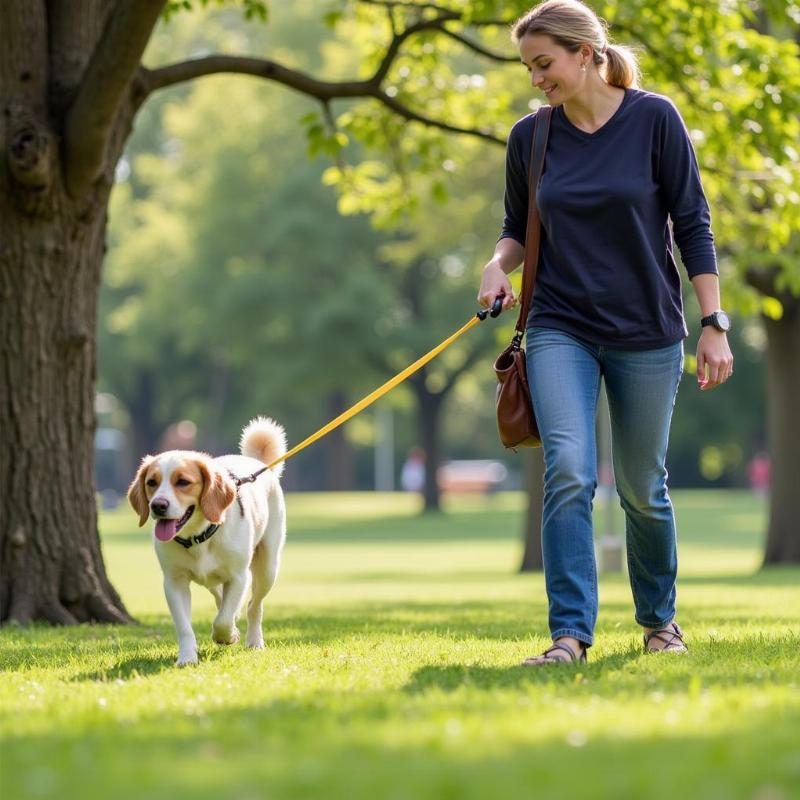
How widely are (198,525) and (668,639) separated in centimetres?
201

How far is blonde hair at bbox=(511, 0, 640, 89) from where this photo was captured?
5.95 meters

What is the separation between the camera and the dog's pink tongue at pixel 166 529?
6770mm

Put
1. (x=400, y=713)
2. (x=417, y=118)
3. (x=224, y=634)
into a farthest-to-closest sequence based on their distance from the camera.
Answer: (x=417, y=118), (x=224, y=634), (x=400, y=713)

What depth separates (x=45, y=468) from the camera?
9.41 metres

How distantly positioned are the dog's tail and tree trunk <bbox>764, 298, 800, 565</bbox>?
1214 cm

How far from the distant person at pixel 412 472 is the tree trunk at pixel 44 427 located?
59.4 m

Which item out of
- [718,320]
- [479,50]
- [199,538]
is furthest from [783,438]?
[718,320]

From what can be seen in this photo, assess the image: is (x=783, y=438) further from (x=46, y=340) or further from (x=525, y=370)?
(x=525, y=370)

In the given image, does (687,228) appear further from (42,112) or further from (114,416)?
(114,416)

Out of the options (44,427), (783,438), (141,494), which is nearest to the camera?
(141,494)

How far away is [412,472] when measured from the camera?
72.3 metres

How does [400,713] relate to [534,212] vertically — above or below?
below

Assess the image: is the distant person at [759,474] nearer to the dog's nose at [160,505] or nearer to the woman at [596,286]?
the dog's nose at [160,505]

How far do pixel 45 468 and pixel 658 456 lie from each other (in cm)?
441
